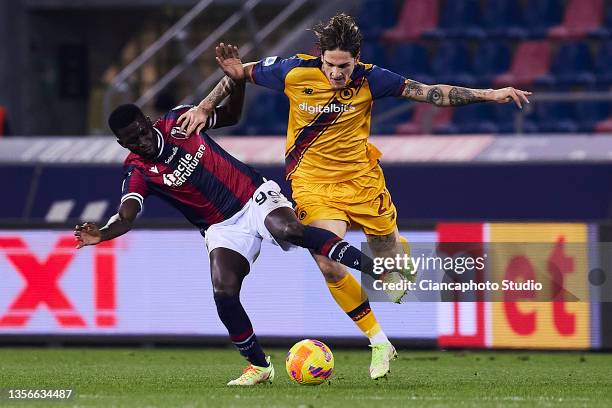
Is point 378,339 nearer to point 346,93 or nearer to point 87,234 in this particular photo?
point 346,93

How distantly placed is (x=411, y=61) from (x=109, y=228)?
32.4 ft

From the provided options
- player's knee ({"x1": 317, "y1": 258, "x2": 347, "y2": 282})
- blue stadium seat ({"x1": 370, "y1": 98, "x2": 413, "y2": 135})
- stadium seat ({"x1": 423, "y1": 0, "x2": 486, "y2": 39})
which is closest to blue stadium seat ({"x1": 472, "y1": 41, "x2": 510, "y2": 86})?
stadium seat ({"x1": 423, "y1": 0, "x2": 486, "y2": 39})

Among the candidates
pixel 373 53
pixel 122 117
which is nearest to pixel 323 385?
pixel 122 117

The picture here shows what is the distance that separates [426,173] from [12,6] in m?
8.67

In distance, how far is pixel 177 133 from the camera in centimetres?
896

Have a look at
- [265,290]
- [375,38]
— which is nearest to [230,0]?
[375,38]

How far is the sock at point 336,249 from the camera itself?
8445 millimetres

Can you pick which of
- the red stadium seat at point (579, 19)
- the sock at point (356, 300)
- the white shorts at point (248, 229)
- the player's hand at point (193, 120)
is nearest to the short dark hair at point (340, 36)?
the player's hand at point (193, 120)

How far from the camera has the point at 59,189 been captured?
49.7 ft

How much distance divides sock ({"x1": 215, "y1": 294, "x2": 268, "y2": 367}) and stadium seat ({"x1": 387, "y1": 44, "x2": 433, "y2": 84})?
9331mm

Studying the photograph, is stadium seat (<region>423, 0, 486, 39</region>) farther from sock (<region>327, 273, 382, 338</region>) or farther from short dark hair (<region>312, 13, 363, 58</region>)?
short dark hair (<region>312, 13, 363, 58</region>)

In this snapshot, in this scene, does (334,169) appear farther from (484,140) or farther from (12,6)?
(12,6)

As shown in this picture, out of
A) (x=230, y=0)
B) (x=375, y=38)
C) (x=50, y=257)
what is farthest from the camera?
(x=230, y=0)

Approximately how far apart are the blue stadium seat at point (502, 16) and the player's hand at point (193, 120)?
958 cm
